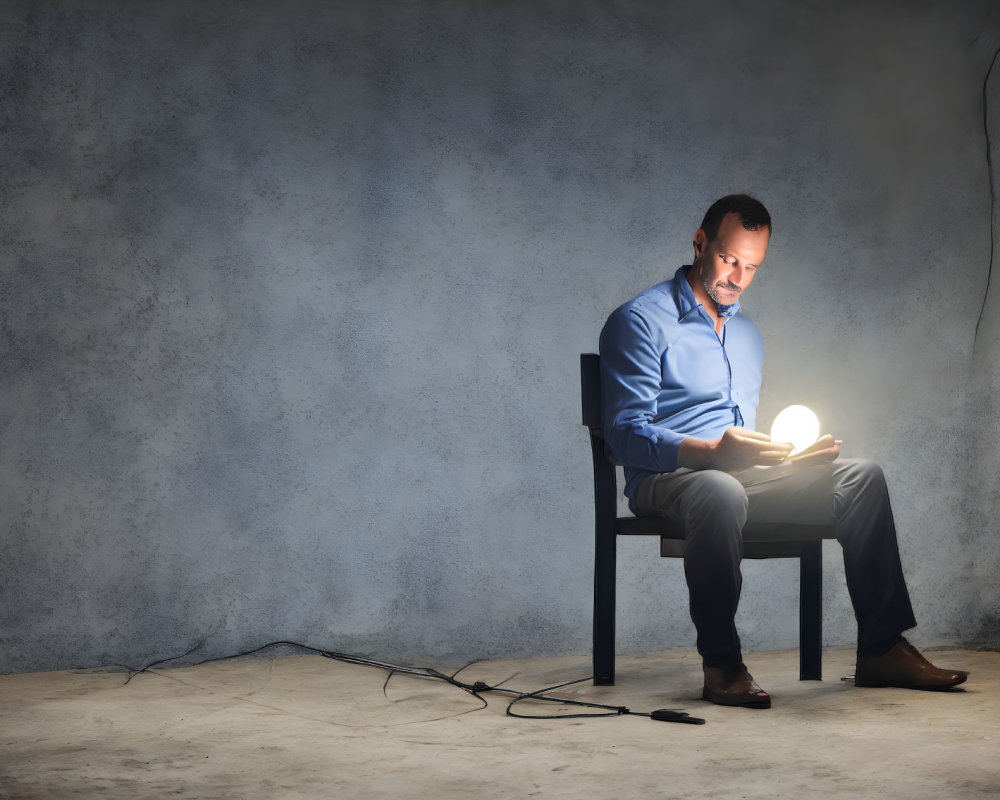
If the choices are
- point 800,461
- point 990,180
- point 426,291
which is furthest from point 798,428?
point 990,180

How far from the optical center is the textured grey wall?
3.12 m

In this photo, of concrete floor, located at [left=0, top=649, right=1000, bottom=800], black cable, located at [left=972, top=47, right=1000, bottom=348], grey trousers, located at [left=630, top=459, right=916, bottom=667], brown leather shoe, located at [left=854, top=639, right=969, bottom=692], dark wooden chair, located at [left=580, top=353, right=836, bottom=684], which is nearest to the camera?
concrete floor, located at [left=0, top=649, right=1000, bottom=800]

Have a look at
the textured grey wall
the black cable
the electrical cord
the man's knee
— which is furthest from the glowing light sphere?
the black cable

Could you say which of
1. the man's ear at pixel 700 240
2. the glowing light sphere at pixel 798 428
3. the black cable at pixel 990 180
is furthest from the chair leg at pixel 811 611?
the black cable at pixel 990 180

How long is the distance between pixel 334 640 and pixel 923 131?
8.44ft

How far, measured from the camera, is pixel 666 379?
2783mm

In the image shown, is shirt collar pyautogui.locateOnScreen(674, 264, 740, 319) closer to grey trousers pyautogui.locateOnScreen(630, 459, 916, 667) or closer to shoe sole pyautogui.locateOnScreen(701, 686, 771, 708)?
grey trousers pyautogui.locateOnScreen(630, 459, 916, 667)

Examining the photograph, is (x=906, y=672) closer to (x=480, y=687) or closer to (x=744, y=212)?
(x=480, y=687)

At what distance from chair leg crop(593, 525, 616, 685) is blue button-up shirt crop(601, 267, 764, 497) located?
6.7 inches

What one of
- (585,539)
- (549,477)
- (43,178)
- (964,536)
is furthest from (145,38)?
(964,536)

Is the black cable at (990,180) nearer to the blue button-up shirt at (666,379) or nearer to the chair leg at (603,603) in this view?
the blue button-up shirt at (666,379)

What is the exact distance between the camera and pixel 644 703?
2496mm

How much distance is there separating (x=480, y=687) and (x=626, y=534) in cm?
54

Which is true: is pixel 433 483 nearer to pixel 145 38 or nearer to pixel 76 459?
pixel 76 459
